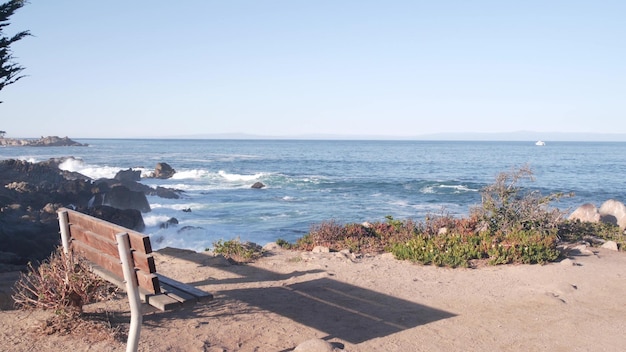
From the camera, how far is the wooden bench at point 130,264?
4320 mm

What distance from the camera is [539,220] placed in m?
11.3

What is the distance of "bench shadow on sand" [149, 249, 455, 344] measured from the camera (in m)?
5.95

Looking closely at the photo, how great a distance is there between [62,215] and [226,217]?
18717 millimetres

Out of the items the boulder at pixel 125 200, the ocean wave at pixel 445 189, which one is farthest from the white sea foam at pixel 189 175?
the ocean wave at pixel 445 189

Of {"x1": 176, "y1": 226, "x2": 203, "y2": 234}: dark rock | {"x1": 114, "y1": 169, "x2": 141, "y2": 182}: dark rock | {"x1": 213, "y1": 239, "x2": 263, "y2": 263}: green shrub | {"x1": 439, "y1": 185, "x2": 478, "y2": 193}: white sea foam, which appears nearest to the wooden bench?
{"x1": 213, "y1": 239, "x2": 263, "y2": 263}: green shrub

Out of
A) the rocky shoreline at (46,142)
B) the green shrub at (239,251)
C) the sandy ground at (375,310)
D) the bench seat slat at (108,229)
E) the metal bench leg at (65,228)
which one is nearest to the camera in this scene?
the bench seat slat at (108,229)

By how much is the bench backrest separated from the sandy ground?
2.83 ft

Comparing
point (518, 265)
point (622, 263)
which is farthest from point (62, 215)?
point (622, 263)

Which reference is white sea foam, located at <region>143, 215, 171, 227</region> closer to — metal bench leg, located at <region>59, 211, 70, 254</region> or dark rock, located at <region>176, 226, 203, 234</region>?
dark rock, located at <region>176, 226, 203, 234</region>

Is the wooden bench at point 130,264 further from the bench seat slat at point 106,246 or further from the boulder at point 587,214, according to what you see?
the boulder at point 587,214

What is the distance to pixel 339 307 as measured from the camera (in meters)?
6.78

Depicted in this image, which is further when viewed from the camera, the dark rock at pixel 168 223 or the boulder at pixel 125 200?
the boulder at pixel 125 200

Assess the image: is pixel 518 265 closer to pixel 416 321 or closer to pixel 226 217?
pixel 416 321

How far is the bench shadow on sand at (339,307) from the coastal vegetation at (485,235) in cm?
235
